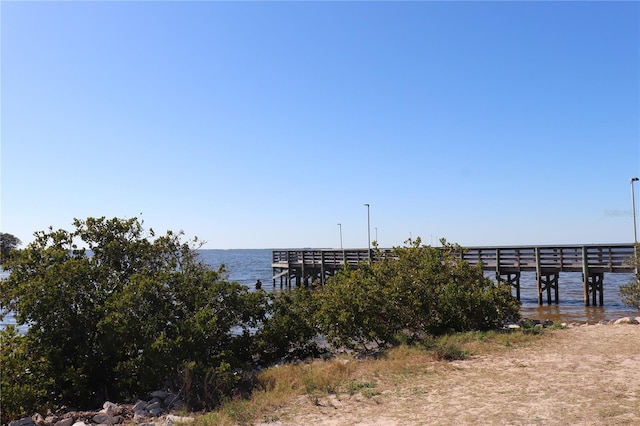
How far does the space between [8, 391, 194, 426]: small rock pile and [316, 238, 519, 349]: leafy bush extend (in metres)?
4.89

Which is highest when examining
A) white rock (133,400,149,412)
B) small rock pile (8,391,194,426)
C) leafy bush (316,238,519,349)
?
leafy bush (316,238,519,349)

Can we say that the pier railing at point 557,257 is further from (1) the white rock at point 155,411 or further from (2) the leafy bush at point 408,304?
(1) the white rock at point 155,411

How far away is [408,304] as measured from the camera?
1483 cm

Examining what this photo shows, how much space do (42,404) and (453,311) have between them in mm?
10567

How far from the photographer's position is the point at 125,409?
10.3m

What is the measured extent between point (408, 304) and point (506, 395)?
6342mm

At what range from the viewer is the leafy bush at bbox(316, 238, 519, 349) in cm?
1382

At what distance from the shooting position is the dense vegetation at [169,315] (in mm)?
11039

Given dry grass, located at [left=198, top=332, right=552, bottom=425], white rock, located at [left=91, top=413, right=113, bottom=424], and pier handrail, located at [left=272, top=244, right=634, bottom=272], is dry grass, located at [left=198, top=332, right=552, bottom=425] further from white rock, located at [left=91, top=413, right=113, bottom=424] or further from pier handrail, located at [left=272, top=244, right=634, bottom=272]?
pier handrail, located at [left=272, top=244, right=634, bottom=272]

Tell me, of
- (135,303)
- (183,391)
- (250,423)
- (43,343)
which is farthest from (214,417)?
(43,343)

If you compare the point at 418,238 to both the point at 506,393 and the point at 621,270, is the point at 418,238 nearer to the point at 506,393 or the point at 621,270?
the point at 506,393

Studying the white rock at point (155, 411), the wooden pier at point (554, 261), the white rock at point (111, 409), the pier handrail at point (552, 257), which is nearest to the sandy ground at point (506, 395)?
the white rock at point (155, 411)

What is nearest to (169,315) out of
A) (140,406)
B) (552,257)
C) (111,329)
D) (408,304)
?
(111,329)

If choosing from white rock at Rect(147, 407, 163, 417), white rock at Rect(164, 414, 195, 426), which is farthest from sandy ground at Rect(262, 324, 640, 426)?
white rock at Rect(147, 407, 163, 417)
